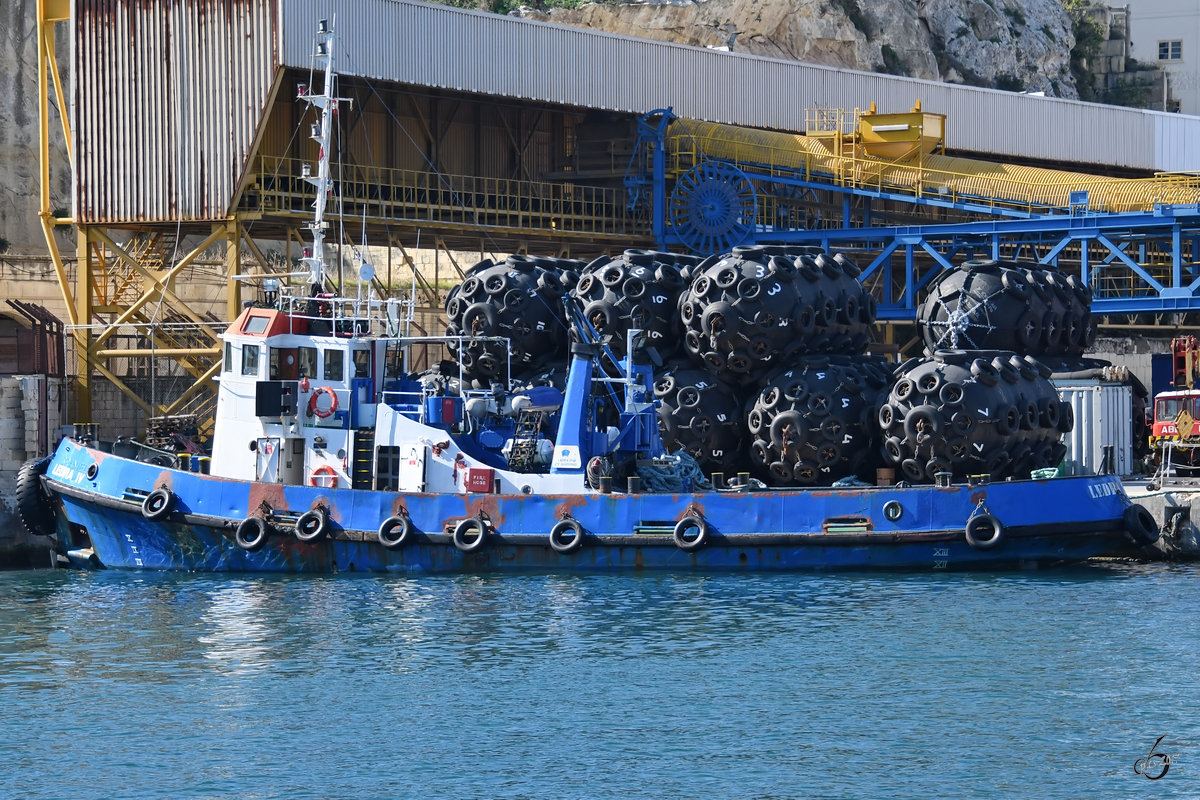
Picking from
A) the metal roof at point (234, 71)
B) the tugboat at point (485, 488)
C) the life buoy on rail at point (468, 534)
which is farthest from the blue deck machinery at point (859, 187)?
the life buoy on rail at point (468, 534)

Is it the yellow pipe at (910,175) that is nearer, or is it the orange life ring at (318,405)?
the orange life ring at (318,405)

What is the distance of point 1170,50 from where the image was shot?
237 feet

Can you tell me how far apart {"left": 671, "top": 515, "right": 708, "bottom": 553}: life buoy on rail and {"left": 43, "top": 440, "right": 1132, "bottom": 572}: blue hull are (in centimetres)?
6

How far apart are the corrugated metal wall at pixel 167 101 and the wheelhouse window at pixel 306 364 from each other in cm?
933

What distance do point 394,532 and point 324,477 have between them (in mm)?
1642

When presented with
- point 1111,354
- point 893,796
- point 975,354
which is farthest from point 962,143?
point 893,796

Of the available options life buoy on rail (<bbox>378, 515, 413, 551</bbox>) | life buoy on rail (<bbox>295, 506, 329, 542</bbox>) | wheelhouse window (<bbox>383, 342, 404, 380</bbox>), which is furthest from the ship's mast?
life buoy on rail (<bbox>378, 515, 413, 551</bbox>)

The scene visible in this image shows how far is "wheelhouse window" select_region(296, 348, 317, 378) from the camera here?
2766cm

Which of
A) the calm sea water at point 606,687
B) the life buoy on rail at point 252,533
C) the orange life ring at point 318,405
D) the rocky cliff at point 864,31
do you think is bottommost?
the calm sea water at point 606,687

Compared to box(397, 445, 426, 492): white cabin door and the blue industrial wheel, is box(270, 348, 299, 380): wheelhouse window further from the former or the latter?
the blue industrial wheel

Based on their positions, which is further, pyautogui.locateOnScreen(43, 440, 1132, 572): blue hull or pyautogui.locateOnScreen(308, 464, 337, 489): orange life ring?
pyautogui.locateOnScreen(308, 464, 337, 489): orange life ring

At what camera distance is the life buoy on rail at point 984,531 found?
25.9m

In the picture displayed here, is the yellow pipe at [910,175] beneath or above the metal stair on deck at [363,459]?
above

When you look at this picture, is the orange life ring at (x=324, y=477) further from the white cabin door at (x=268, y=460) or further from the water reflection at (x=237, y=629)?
the water reflection at (x=237, y=629)
